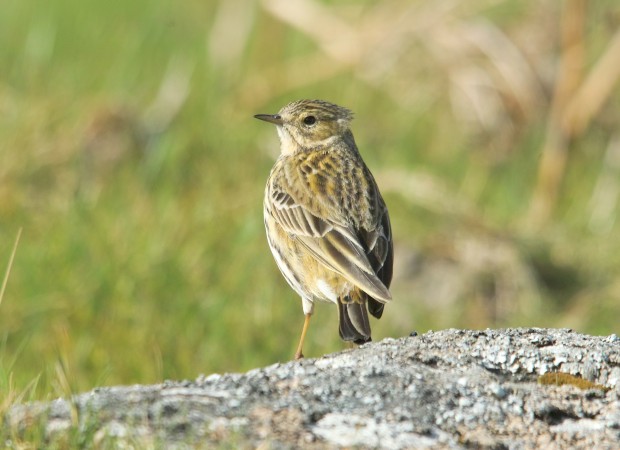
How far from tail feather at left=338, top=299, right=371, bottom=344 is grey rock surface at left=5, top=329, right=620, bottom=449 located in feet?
2.99

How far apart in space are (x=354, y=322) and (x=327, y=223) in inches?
32.8

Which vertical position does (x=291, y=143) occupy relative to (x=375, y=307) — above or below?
above

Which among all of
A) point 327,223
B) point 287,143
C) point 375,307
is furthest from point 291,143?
point 375,307

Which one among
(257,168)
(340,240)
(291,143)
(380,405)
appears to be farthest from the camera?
(257,168)

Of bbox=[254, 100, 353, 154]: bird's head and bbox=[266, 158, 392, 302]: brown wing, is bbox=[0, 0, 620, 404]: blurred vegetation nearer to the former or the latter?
bbox=[266, 158, 392, 302]: brown wing

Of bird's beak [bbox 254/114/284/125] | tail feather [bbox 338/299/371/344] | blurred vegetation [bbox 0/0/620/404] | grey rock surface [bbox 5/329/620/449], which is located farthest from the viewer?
blurred vegetation [bbox 0/0/620/404]

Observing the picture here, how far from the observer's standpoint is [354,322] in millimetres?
5816

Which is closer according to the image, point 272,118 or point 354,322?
point 354,322

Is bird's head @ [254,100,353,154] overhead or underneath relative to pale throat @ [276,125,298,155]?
overhead

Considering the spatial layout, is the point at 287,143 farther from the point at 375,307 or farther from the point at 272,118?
the point at 375,307

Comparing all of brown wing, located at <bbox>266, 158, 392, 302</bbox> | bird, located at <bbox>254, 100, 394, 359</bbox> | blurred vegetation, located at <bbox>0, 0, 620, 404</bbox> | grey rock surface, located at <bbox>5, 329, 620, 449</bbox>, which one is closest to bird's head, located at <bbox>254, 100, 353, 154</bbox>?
bird, located at <bbox>254, 100, 394, 359</bbox>

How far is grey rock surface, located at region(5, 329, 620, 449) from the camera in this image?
396cm

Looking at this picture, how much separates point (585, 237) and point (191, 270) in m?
4.07

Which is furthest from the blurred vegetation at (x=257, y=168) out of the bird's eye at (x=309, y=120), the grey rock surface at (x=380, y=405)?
the bird's eye at (x=309, y=120)
